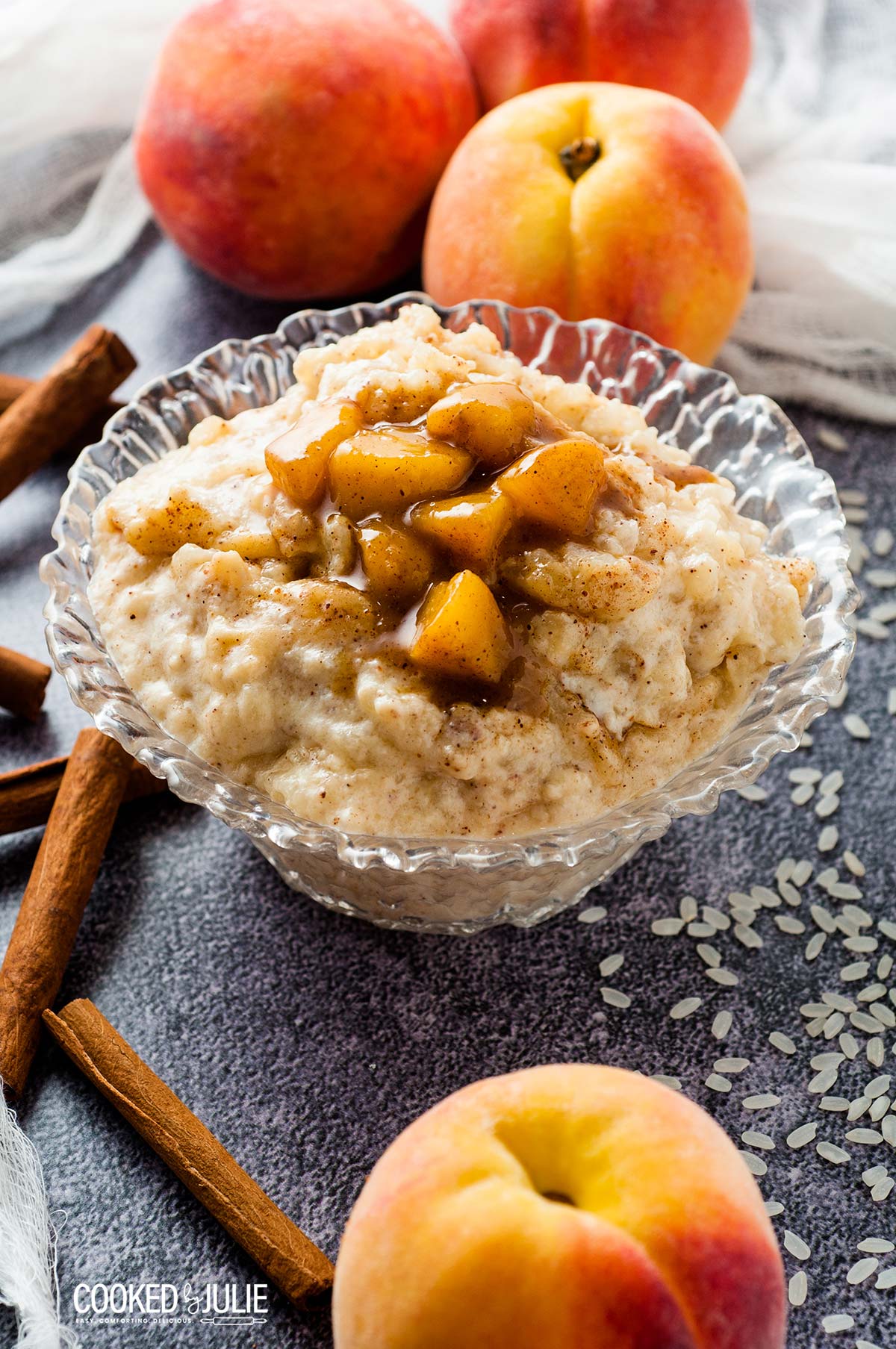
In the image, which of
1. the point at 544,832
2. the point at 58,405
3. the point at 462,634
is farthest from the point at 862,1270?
the point at 58,405

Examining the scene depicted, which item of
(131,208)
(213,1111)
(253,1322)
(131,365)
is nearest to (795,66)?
(131,208)

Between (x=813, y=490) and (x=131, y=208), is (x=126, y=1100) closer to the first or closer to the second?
(x=813, y=490)

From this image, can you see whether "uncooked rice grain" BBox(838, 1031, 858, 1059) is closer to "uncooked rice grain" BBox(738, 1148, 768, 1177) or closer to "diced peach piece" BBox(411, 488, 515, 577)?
"uncooked rice grain" BBox(738, 1148, 768, 1177)

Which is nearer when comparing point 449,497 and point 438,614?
point 438,614

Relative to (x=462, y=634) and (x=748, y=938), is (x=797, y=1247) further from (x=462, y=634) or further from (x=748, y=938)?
(x=462, y=634)

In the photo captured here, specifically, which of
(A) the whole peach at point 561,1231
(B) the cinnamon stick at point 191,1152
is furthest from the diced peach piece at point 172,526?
(A) the whole peach at point 561,1231

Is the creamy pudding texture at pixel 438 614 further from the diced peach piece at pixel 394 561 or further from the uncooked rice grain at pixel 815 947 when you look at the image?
the uncooked rice grain at pixel 815 947
